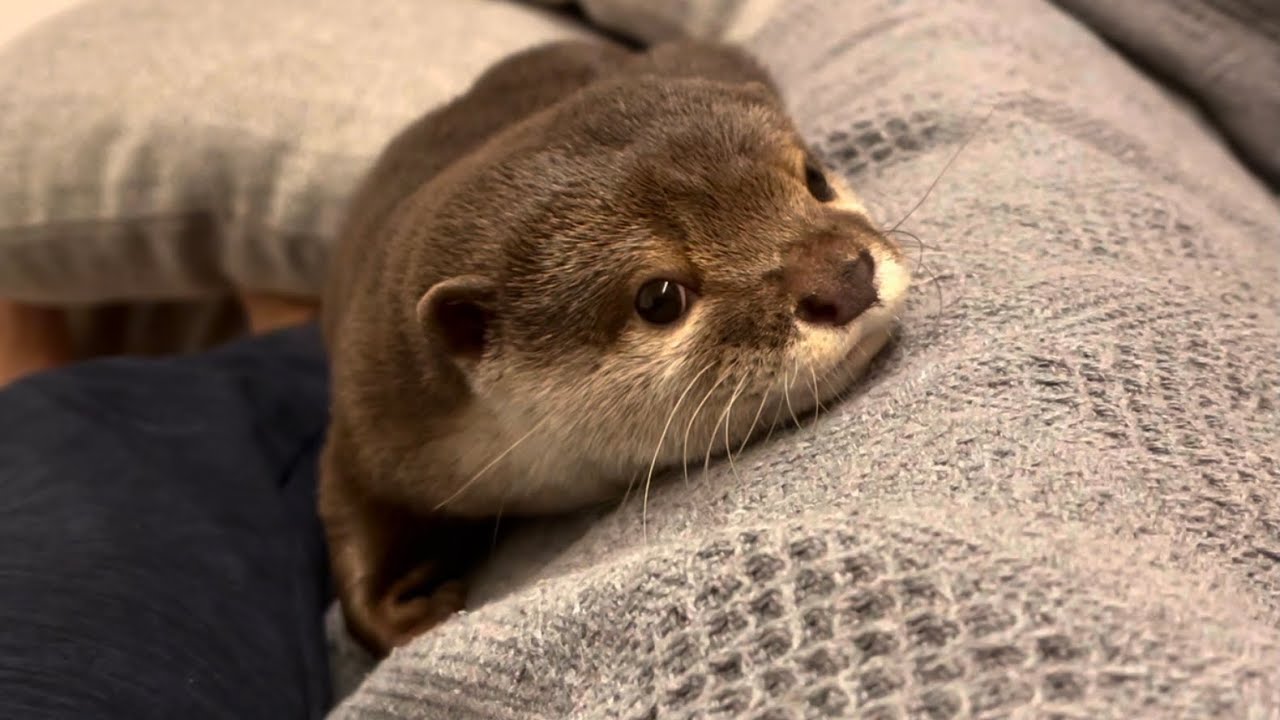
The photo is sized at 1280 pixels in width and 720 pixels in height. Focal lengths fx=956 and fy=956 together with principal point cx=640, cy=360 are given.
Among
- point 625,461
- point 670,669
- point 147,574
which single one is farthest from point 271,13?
point 670,669

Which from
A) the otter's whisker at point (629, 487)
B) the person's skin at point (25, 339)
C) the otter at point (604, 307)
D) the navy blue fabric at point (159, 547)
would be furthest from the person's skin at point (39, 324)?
the otter's whisker at point (629, 487)

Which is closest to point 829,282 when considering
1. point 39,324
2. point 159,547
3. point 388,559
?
point 388,559

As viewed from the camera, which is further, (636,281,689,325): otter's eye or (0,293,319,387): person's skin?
(0,293,319,387): person's skin

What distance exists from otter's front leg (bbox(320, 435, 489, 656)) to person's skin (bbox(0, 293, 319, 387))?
0.86 meters

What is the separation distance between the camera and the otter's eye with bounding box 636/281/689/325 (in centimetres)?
84

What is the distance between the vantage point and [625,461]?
90cm

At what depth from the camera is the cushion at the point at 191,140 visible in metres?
1.62

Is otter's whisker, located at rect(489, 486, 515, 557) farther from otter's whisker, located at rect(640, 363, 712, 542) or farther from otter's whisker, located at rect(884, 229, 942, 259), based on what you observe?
otter's whisker, located at rect(884, 229, 942, 259)

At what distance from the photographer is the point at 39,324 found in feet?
6.51

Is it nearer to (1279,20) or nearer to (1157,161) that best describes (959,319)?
(1157,161)

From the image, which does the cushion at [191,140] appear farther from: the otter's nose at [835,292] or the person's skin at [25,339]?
the otter's nose at [835,292]

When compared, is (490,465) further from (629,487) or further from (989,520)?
(989,520)

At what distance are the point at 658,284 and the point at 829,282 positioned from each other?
150mm

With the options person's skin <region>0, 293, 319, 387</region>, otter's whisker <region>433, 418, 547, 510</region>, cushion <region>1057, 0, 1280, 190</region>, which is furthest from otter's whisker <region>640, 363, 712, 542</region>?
person's skin <region>0, 293, 319, 387</region>
